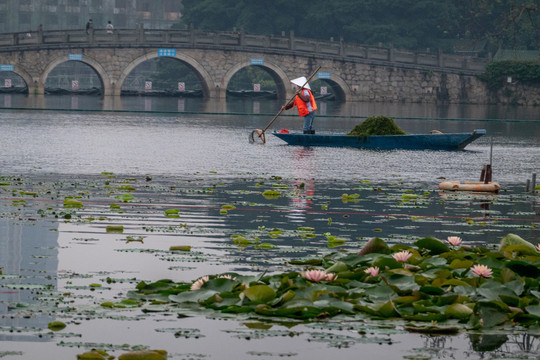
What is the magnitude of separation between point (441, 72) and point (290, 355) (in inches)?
A: 2666

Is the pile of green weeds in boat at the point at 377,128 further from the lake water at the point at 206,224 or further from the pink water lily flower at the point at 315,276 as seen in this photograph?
the pink water lily flower at the point at 315,276

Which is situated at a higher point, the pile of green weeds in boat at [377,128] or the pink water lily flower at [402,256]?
the pile of green weeds in boat at [377,128]

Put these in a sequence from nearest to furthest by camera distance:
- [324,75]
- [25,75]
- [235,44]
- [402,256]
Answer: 1. [402,256]
2. [25,75]
3. [235,44]
4. [324,75]

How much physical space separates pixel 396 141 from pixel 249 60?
151ft

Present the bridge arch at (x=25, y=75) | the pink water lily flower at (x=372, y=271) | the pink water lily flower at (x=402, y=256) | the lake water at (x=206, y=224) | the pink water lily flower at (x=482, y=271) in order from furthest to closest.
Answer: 1. the bridge arch at (x=25, y=75)
2. the pink water lily flower at (x=402, y=256)
3. the pink water lily flower at (x=372, y=271)
4. the pink water lily flower at (x=482, y=271)
5. the lake water at (x=206, y=224)

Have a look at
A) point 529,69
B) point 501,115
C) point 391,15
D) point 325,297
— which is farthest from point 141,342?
point 391,15

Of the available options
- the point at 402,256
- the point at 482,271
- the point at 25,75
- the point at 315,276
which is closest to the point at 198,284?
the point at 315,276

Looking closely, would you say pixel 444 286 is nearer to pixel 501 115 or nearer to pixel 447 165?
pixel 447 165

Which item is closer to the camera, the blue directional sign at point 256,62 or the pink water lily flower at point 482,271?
the pink water lily flower at point 482,271

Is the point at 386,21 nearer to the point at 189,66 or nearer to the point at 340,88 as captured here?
the point at 340,88

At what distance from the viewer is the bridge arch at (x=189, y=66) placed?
222ft

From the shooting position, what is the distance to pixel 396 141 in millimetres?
24984

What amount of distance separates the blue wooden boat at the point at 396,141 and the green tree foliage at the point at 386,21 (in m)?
52.1

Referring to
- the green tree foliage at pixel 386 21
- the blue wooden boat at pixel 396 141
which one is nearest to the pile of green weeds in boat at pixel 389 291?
the blue wooden boat at pixel 396 141
